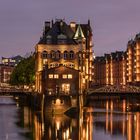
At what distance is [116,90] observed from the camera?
148250mm

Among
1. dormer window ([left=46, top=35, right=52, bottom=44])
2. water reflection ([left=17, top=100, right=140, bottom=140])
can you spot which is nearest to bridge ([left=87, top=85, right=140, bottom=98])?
dormer window ([left=46, top=35, right=52, bottom=44])

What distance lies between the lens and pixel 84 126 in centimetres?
9294

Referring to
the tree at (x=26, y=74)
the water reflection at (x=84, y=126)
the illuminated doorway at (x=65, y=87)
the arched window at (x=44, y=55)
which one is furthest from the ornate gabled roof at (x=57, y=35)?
the tree at (x=26, y=74)

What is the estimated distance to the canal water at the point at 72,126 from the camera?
79.8 m

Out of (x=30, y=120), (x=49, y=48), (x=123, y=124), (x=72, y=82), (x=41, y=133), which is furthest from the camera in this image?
(x=49, y=48)

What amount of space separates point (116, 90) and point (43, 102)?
1467 inches

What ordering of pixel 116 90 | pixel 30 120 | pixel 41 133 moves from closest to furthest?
pixel 41 133
pixel 30 120
pixel 116 90

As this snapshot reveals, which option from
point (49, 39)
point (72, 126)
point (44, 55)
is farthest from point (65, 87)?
point (72, 126)

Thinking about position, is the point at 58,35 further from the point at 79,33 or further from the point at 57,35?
the point at 79,33

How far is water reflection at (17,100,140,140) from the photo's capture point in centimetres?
7983

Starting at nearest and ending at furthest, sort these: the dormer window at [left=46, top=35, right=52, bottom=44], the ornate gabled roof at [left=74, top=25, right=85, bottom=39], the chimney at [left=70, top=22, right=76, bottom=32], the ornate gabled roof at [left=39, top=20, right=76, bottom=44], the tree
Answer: the ornate gabled roof at [left=39, top=20, right=76, bottom=44]
the dormer window at [left=46, top=35, right=52, bottom=44]
the ornate gabled roof at [left=74, top=25, right=85, bottom=39]
the chimney at [left=70, top=22, right=76, bottom=32]
the tree

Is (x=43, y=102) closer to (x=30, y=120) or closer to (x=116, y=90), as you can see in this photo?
(x=30, y=120)

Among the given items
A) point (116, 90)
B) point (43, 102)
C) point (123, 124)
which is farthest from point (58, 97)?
point (116, 90)

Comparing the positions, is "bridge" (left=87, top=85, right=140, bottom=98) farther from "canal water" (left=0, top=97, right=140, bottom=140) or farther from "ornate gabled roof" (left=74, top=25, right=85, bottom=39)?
"canal water" (left=0, top=97, right=140, bottom=140)
